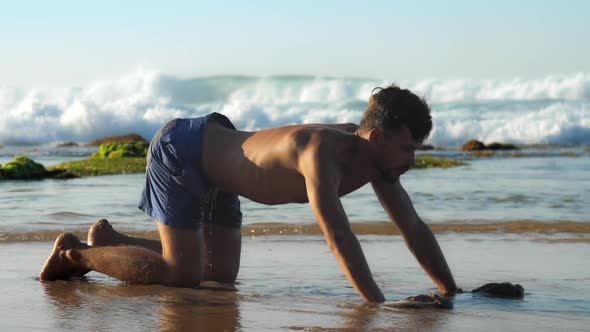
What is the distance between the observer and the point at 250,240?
6.67 metres

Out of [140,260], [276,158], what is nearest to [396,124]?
[276,158]

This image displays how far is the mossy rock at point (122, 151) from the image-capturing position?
56.9 ft

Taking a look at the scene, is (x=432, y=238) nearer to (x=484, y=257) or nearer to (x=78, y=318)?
(x=484, y=257)

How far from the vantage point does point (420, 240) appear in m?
4.69

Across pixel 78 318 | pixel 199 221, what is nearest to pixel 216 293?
pixel 199 221

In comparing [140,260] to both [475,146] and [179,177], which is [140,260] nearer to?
[179,177]

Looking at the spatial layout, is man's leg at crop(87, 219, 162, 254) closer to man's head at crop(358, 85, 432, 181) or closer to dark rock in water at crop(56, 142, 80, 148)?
man's head at crop(358, 85, 432, 181)

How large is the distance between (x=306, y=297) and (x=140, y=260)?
90 centimetres

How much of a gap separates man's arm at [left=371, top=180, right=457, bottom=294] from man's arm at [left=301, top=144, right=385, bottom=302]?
643mm

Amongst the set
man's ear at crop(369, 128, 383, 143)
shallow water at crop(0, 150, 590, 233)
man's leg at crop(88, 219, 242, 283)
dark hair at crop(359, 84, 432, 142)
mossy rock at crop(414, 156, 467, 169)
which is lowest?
man's leg at crop(88, 219, 242, 283)

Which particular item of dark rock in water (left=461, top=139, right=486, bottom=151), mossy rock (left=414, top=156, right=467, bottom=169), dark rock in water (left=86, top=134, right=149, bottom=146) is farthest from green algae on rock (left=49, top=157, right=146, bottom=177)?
dark rock in water (left=86, top=134, right=149, bottom=146)

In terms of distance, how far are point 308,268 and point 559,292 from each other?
57.8 inches

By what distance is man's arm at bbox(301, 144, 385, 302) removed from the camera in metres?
4.01

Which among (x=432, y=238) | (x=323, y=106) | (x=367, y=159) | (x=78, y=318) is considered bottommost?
(x=78, y=318)
